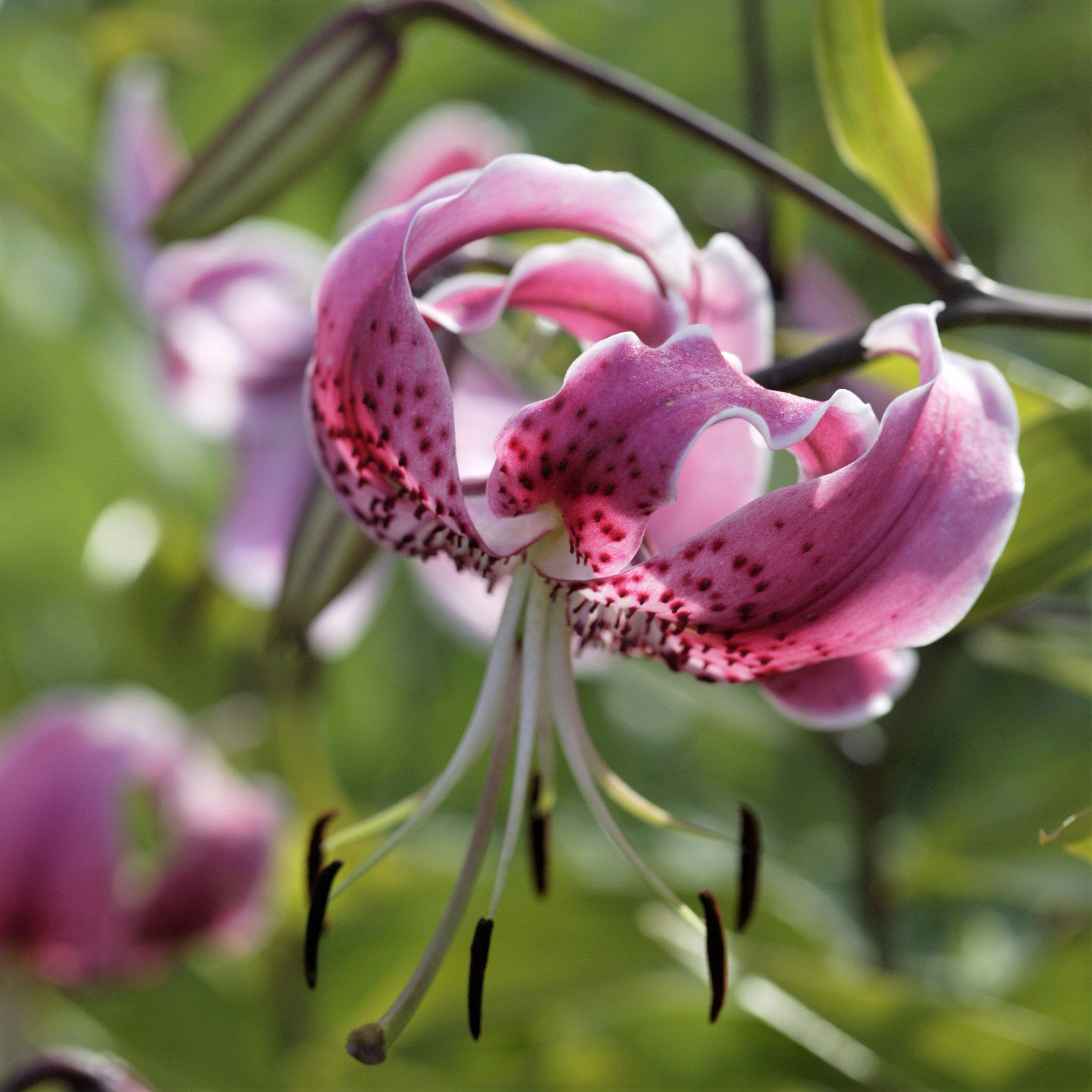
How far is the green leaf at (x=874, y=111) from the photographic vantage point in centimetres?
58

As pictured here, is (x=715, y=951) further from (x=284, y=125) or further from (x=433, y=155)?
(x=433, y=155)

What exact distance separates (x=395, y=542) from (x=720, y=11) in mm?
856

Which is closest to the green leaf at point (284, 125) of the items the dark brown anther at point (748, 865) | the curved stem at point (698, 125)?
the curved stem at point (698, 125)

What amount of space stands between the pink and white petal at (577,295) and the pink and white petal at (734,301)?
0.05 feet

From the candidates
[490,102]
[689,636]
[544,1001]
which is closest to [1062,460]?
[689,636]

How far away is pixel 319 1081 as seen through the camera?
0.87m

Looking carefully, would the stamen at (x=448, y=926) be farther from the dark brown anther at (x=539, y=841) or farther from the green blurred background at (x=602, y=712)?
the green blurred background at (x=602, y=712)

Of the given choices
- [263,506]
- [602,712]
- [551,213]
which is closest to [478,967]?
[551,213]

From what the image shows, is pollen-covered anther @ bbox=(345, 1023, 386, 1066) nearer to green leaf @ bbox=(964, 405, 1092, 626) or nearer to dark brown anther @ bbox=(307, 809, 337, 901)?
dark brown anther @ bbox=(307, 809, 337, 901)

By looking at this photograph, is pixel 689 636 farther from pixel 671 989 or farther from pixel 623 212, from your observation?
pixel 671 989

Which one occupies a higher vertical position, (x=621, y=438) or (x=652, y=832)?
(x=621, y=438)

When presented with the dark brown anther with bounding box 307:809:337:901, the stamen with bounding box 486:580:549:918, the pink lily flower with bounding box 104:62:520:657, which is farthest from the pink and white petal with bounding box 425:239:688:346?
the pink lily flower with bounding box 104:62:520:657

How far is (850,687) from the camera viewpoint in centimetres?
52

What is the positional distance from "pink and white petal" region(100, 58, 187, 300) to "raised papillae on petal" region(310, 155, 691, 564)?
1.49 feet
